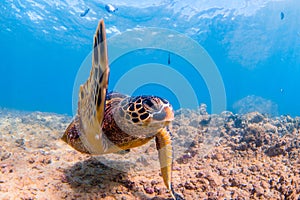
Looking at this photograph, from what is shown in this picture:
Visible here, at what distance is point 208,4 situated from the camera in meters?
19.3

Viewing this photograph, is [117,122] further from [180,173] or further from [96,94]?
[180,173]

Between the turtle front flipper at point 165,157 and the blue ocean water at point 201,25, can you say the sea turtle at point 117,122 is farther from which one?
the blue ocean water at point 201,25

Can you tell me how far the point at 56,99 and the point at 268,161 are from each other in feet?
419

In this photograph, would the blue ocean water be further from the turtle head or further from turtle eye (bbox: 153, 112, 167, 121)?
turtle eye (bbox: 153, 112, 167, 121)

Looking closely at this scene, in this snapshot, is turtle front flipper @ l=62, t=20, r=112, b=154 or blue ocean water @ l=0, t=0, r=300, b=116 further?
blue ocean water @ l=0, t=0, r=300, b=116

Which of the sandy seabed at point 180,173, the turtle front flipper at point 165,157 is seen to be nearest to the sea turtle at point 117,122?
the turtle front flipper at point 165,157

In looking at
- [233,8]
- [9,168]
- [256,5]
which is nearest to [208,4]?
[233,8]

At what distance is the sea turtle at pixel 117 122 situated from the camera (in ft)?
6.48

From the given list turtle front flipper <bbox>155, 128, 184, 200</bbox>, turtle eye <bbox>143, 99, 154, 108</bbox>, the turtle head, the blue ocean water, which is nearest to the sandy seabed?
turtle front flipper <bbox>155, 128, 184, 200</bbox>

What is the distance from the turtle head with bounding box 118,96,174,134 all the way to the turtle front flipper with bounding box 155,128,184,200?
0.38 m

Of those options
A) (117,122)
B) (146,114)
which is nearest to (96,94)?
(146,114)

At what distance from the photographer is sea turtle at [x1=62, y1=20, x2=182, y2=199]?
6.48 ft

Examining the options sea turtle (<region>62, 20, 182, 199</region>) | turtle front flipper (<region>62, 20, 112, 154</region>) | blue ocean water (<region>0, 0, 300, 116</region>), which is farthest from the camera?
blue ocean water (<region>0, 0, 300, 116</region>)

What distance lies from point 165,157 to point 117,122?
76 centimetres
